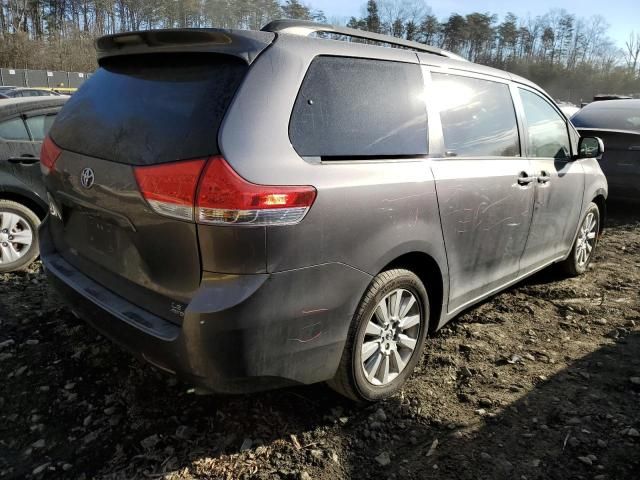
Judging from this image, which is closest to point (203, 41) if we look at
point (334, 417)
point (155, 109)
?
point (155, 109)

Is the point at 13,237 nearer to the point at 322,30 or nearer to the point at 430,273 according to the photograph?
the point at 322,30

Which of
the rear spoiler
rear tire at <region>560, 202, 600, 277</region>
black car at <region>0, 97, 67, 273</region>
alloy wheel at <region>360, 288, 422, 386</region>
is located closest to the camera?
the rear spoiler

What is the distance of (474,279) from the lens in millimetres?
3176

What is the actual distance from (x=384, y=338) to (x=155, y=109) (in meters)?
1.55

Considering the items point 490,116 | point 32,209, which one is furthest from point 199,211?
point 32,209

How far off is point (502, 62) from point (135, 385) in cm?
8475

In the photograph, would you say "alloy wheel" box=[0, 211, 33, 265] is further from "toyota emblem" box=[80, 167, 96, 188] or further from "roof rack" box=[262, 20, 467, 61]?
"roof rack" box=[262, 20, 467, 61]

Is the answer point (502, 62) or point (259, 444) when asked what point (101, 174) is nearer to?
point (259, 444)

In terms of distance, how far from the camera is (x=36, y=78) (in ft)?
140

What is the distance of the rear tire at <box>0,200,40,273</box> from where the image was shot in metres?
4.41

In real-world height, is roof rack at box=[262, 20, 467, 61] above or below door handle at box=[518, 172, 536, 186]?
above

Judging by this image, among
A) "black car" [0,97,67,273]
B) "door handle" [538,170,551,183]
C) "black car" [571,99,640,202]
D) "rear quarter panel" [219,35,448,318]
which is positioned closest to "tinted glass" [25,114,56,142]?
"black car" [0,97,67,273]

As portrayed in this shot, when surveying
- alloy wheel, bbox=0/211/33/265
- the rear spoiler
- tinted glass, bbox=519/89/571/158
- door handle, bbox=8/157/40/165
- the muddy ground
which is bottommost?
the muddy ground

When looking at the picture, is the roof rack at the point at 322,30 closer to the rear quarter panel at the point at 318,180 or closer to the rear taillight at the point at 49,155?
the rear quarter panel at the point at 318,180
